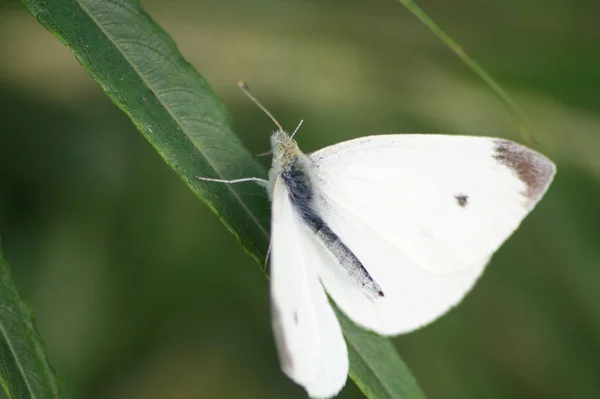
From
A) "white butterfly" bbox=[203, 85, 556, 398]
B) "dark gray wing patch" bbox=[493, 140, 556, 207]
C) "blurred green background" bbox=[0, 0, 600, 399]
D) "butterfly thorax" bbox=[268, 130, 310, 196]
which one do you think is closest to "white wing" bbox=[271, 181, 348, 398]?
"white butterfly" bbox=[203, 85, 556, 398]

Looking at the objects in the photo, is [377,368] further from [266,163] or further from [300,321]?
[266,163]

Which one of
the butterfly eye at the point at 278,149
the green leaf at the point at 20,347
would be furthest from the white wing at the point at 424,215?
the green leaf at the point at 20,347

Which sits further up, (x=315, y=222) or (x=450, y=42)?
(x=450, y=42)

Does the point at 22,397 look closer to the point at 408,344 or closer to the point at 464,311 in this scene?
the point at 408,344

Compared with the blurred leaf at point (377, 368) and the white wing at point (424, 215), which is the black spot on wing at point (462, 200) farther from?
the blurred leaf at point (377, 368)

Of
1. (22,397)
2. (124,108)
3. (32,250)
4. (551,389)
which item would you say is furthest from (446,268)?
(32,250)

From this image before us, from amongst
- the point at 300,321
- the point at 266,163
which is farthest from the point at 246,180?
the point at 266,163
